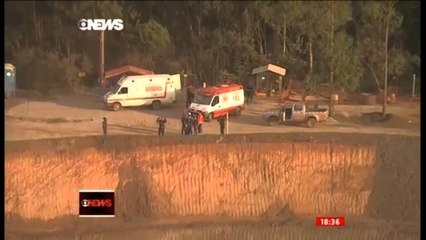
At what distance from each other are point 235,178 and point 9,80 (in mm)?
990

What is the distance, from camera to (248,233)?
234 centimetres

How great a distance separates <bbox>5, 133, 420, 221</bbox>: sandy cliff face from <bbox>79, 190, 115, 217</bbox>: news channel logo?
0.05 m

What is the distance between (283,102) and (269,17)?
343mm

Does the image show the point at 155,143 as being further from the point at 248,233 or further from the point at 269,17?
the point at 269,17

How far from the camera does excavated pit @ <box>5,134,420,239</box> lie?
7.51ft

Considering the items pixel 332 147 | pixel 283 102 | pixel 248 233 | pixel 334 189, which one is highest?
pixel 283 102

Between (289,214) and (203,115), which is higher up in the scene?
(203,115)

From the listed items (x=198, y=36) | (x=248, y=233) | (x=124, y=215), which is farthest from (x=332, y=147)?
(x=124, y=215)

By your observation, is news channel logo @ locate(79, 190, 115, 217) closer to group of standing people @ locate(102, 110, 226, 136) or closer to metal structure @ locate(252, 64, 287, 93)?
group of standing people @ locate(102, 110, 226, 136)

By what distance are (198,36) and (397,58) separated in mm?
797

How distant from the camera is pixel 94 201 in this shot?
88.0 inches
